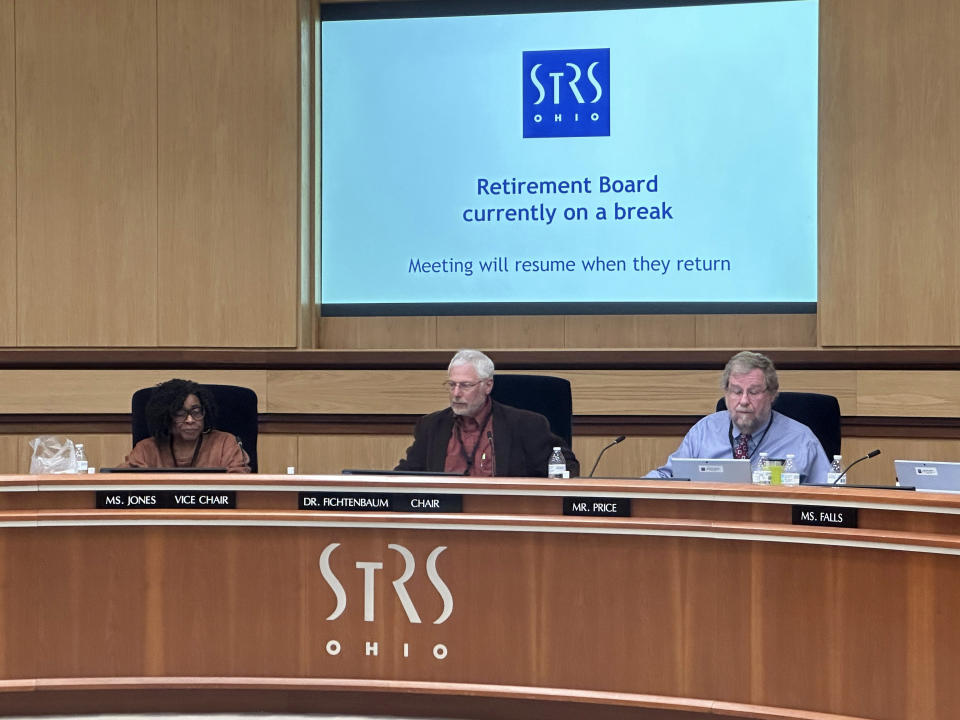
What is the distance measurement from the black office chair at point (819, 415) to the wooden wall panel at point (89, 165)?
3368 mm

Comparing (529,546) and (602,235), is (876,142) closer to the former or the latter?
(602,235)

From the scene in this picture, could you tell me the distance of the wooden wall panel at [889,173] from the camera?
5703mm

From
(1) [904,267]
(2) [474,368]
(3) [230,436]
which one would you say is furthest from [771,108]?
(3) [230,436]

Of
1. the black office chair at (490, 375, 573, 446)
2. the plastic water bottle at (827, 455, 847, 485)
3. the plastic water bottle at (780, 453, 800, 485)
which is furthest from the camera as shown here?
the black office chair at (490, 375, 573, 446)

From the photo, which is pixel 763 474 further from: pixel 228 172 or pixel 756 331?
pixel 228 172

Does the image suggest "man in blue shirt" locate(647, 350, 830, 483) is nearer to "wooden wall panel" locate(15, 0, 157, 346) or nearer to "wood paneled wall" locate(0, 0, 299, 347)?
"wood paneled wall" locate(0, 0, 299, 347)

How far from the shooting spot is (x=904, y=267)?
19.0 feet

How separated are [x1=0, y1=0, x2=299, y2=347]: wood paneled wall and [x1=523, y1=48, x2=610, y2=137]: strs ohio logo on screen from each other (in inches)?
49.2

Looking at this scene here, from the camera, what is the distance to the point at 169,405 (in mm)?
4863

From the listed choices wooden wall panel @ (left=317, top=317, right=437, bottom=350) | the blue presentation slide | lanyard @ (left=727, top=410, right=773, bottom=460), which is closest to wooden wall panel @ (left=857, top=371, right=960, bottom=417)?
the blue presentation slide

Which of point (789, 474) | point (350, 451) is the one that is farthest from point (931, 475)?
point (350, 451)

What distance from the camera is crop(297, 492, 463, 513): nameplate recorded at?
362cm

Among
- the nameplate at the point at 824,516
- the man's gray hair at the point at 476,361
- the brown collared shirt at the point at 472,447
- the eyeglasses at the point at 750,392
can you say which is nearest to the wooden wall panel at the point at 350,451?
the brown collared shirt at the point at 472,447

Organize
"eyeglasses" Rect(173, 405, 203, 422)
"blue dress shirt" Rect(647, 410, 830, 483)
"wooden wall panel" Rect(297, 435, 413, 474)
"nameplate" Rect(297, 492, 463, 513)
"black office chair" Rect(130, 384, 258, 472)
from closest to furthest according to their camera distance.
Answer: "nameplate" Rect(297, 492, 463, 513), "blue dress shirt" Rect(647, 410, 830, 483), "eyeglasses" Rect(173, 405, 203, 422), "black office chair" Rect(130, 384, 258, 472), "wooden wall panel" Rect(297, 435, 413, 474)
